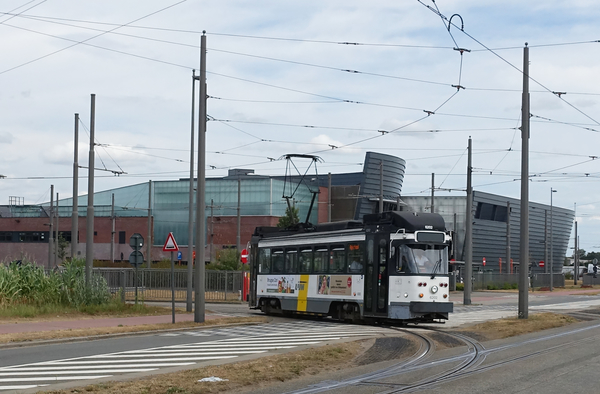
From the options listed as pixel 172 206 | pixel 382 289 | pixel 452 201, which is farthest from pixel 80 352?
pixel 452 201

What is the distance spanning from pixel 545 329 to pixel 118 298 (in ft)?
49.9

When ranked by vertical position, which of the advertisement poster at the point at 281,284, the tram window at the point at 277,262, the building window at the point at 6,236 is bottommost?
the advertisement poster at the point at 281,284

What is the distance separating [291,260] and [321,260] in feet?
6.77

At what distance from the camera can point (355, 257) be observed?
86.1 feet

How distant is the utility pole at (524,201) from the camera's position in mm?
26359

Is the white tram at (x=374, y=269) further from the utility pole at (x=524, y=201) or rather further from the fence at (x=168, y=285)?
the fence at (x=168, y=285)

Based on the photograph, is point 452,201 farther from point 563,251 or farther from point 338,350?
point 338,350

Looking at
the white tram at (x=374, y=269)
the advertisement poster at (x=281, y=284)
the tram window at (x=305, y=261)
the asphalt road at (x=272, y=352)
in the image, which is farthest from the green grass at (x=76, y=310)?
the asphalt road at (x=272, y=352)

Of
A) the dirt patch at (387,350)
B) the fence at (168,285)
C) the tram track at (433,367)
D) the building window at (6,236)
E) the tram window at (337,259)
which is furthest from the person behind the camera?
the building window at (6,236)

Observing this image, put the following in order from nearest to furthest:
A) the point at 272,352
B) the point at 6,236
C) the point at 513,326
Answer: the point at 272,352 < the point at 513,326 < the point at 6,236

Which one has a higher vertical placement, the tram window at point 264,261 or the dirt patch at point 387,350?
the tram window at point 264,261

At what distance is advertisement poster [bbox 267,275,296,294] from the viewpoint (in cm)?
2955

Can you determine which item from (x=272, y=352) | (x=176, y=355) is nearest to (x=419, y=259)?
(x=272, y=352)

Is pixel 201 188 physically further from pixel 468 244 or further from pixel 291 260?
pixel 468 244
